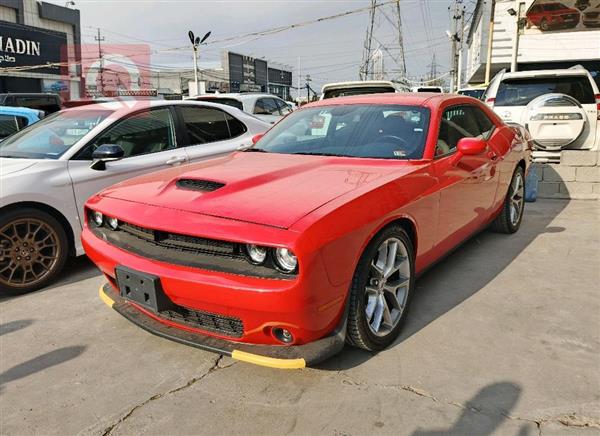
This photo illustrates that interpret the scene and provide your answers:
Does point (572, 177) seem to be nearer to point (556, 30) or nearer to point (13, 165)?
point (13, 165)

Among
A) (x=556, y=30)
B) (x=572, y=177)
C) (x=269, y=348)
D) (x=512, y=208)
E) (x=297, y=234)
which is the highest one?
(x=556, y=30)

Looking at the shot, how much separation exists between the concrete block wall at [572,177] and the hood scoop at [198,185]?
5.81m

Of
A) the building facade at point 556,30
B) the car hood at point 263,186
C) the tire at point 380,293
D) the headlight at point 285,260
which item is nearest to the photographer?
the headlight at point 285,260

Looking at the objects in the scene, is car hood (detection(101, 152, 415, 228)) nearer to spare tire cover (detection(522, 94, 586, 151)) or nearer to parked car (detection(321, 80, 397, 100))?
spare tire cover (detection(522, 94, 586, 151))

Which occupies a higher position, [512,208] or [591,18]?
[591,18]

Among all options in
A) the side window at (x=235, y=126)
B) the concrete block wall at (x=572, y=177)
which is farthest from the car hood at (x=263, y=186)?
the concrete block wall at (x=572, y=177)

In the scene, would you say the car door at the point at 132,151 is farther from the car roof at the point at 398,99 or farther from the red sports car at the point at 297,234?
the car roof at the point at 398,99

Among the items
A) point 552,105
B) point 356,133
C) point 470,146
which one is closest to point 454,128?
point 470,146

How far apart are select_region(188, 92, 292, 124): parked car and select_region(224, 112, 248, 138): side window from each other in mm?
3809

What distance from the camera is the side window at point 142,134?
4.71 metres

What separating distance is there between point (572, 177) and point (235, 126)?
4.79 meters

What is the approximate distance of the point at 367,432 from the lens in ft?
7.51

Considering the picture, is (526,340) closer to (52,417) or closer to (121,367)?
(121,367)

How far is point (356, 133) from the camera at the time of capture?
3.81 meters
